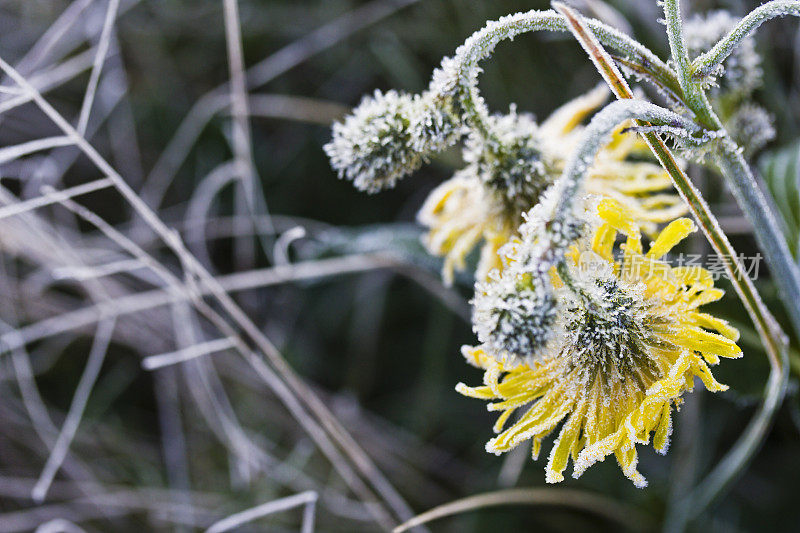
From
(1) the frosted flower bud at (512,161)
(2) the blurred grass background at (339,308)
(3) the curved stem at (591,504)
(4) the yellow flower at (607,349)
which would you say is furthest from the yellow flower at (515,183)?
(3) the curved stem at (591,504)

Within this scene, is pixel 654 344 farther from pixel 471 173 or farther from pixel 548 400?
pixel 471 173

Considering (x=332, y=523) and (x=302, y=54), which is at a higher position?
(x=302, y=54)

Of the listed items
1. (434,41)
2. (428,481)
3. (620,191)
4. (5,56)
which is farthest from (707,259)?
(5,56)

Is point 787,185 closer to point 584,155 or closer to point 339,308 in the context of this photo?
point 584,155

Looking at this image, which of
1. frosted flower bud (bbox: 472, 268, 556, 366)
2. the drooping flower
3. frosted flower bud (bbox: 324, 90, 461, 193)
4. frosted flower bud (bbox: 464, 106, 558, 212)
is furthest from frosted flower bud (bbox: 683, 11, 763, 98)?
frosted flower bud (bbox: 472, 268, 556, 366)

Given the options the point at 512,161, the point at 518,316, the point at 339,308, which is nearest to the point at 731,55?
the point at 512,161
